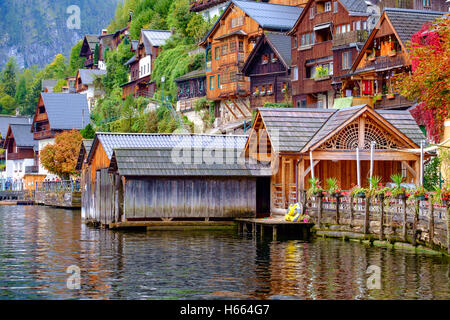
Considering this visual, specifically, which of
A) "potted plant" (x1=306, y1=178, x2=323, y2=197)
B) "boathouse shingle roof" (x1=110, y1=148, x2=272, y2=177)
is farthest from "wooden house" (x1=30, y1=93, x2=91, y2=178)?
"potted plant" (x1=306, y1=178, x2=323, y2=197)

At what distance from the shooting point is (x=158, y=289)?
22375 millimetres

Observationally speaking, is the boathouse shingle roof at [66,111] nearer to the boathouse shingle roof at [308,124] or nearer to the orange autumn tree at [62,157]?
the orange autumn tree at [62,157]

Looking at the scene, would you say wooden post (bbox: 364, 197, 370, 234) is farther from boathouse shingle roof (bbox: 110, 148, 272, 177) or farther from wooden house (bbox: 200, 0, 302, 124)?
wooden house (bbox: 200, 0, 302, 124)

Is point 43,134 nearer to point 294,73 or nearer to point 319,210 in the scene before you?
point 294,73

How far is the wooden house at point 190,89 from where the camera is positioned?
285ft

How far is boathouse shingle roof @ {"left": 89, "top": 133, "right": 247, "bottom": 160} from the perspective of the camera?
154 ft

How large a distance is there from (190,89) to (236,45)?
13.2m

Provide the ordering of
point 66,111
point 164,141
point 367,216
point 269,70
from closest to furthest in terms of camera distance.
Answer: point 367,216 < point 164,141 < point 269,70 < point 66,111

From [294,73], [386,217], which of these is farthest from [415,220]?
[294,73]

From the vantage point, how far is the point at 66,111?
115m

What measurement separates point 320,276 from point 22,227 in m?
28.2
